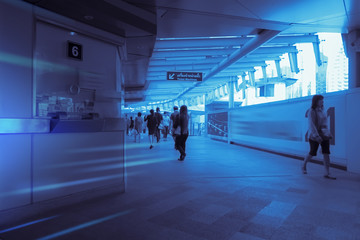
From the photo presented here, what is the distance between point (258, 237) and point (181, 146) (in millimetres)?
5052

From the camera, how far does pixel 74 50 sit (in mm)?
3541

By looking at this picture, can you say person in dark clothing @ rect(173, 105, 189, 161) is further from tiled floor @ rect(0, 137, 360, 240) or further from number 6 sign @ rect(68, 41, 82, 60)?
number 6 sign @ rect(68, 41, 82, 60)

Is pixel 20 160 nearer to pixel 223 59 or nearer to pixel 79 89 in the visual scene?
pixel 79 89

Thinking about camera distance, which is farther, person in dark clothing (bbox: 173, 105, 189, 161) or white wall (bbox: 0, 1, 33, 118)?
person in dark clothing (bbox: 173, 105, 189, 161)

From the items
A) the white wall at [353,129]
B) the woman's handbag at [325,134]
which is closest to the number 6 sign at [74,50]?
the woman's handbag at [325,134]

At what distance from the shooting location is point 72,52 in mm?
3514

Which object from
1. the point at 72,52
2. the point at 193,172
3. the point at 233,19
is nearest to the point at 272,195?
the point at 193,172

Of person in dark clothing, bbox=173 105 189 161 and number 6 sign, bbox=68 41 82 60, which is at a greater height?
number 6 sign, bbox=68 41 82 60

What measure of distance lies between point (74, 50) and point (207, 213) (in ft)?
9.33

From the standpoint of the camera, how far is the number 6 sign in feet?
11.4

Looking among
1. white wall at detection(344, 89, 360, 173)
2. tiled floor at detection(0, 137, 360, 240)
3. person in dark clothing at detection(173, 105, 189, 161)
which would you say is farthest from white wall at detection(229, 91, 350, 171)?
person in dark clothing at detection(173, 105, 189, 161)

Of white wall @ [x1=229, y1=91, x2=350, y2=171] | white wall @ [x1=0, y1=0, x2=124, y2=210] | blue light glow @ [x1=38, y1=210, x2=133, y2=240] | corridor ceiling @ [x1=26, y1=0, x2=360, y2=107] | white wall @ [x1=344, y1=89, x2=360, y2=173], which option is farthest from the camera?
white wall @ [x1=229, y1=91, x2=350, y2=171]

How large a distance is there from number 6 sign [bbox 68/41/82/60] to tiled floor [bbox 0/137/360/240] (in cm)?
205

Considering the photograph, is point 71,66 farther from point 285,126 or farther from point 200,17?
point 285,126
